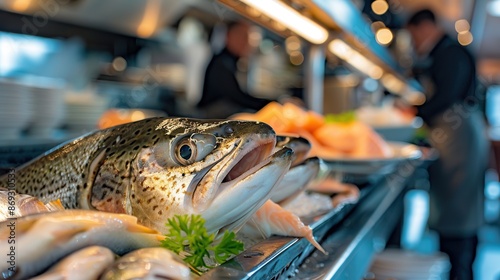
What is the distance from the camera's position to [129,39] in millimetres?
6703

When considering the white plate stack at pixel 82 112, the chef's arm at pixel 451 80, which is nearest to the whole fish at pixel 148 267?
the white plate stack at pixel 82 112

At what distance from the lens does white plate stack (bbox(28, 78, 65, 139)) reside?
Answer: 8.84 feet

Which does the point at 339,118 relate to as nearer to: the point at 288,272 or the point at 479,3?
the point at 288,272

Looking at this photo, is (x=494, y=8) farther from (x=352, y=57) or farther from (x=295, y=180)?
(x=295, y=180)

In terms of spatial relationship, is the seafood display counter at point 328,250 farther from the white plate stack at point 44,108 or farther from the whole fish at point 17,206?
the white plate stack at point 44,108

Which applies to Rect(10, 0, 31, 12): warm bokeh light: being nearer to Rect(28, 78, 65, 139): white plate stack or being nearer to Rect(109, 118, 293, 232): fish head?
Rect(28, 78, 65, 139): white plate stack

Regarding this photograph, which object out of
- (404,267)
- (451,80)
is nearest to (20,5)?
(451,80)

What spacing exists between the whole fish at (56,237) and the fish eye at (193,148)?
140 millimetres

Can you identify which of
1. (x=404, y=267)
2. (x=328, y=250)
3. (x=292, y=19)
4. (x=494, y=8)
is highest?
(x=494, y=8)

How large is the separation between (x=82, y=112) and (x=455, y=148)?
3.12 m

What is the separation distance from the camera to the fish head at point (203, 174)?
70cm

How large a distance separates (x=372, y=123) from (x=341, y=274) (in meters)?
3.21

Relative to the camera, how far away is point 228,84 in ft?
15.0

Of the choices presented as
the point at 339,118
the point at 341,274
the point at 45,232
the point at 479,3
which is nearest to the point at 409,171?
the point at 339,118
